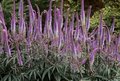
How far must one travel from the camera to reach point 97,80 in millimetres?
4852

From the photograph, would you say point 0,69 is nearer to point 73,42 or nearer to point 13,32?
point 13,32

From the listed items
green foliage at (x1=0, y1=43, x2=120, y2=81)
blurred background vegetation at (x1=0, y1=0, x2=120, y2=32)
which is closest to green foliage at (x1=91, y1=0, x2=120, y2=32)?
blurred background vegetation at (x1=0, y1=0, x2=120, y2=32)

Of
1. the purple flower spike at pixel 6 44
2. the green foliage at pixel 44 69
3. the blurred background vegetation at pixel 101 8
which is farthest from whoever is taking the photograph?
the blurred background vegetation at pixel 101 8

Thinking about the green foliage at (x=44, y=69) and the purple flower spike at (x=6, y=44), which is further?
the green foliage at (x=44, y=69)

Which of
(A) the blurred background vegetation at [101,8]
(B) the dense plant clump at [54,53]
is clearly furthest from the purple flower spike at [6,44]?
(A) the blurred background vegetation at [101,8]

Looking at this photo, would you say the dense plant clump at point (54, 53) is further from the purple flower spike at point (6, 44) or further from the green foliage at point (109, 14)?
the green foliage at point (109, 14)

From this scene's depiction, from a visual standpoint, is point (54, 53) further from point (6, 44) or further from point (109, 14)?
point (109, 14)

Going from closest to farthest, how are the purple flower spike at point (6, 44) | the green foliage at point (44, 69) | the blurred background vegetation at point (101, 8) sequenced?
1. the purple flower spike at point (6, 44)
2. the green foliage at point (44, 69)
3. the blurred background vegetation at point (101, 8)

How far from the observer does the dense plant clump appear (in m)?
4.58

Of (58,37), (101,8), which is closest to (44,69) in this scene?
(58,37)

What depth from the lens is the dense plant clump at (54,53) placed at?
4.58m

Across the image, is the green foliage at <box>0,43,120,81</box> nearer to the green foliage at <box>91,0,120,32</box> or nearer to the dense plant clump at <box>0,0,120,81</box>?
the dense plant clump at <box>0,0,120,81</box>

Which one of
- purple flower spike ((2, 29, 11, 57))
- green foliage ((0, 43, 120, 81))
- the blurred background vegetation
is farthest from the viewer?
the blurred background vegetation

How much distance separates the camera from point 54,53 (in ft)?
15.3
